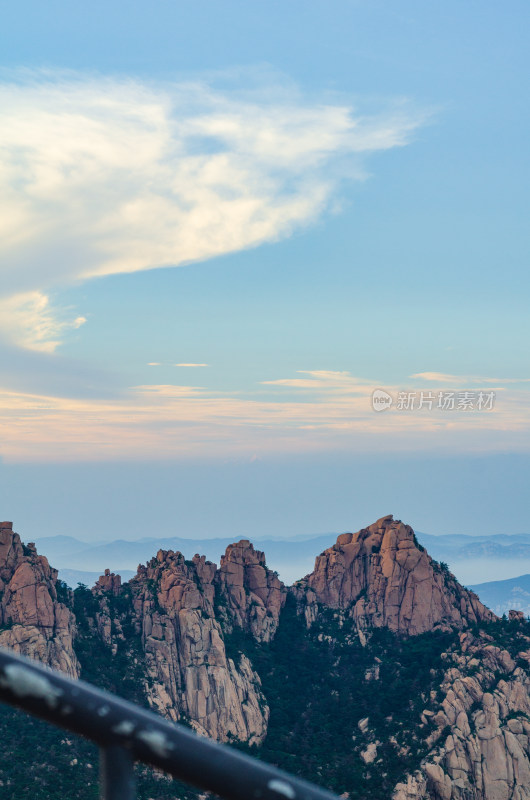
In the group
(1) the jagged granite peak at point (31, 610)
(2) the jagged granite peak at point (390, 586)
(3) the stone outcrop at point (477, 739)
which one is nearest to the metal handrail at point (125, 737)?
(1) the jagged granite peak at point (31, 610)

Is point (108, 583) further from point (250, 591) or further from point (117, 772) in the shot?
point (117, 772)

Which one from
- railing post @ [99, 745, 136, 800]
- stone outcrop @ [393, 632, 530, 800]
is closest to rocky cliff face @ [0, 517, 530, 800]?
stone outcrop @ [393, 632, 530, 800]

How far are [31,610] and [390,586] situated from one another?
126 ft

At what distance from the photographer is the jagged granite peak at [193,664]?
74438 millimetres

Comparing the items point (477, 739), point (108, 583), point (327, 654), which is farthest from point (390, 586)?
point (108, 583)

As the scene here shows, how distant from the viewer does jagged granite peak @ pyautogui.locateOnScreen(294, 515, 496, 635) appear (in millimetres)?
86812

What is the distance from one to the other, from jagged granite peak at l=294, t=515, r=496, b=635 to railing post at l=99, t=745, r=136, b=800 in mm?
87442

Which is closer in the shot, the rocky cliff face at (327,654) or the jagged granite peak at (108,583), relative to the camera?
the rocky cliff face at (327,654)

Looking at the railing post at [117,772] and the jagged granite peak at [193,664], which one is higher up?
the railing post at [117,772]

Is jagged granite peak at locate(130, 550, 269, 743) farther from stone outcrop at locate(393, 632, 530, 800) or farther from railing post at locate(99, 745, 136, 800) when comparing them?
railing post at locate(99, 745, 136, 800)

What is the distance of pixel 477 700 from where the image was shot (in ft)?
236

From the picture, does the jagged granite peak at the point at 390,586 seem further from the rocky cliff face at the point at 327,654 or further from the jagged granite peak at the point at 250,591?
the jagged granite peak at the point at 250,591

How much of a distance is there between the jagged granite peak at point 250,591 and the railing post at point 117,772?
84043mm

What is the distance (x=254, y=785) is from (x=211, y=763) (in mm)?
151
